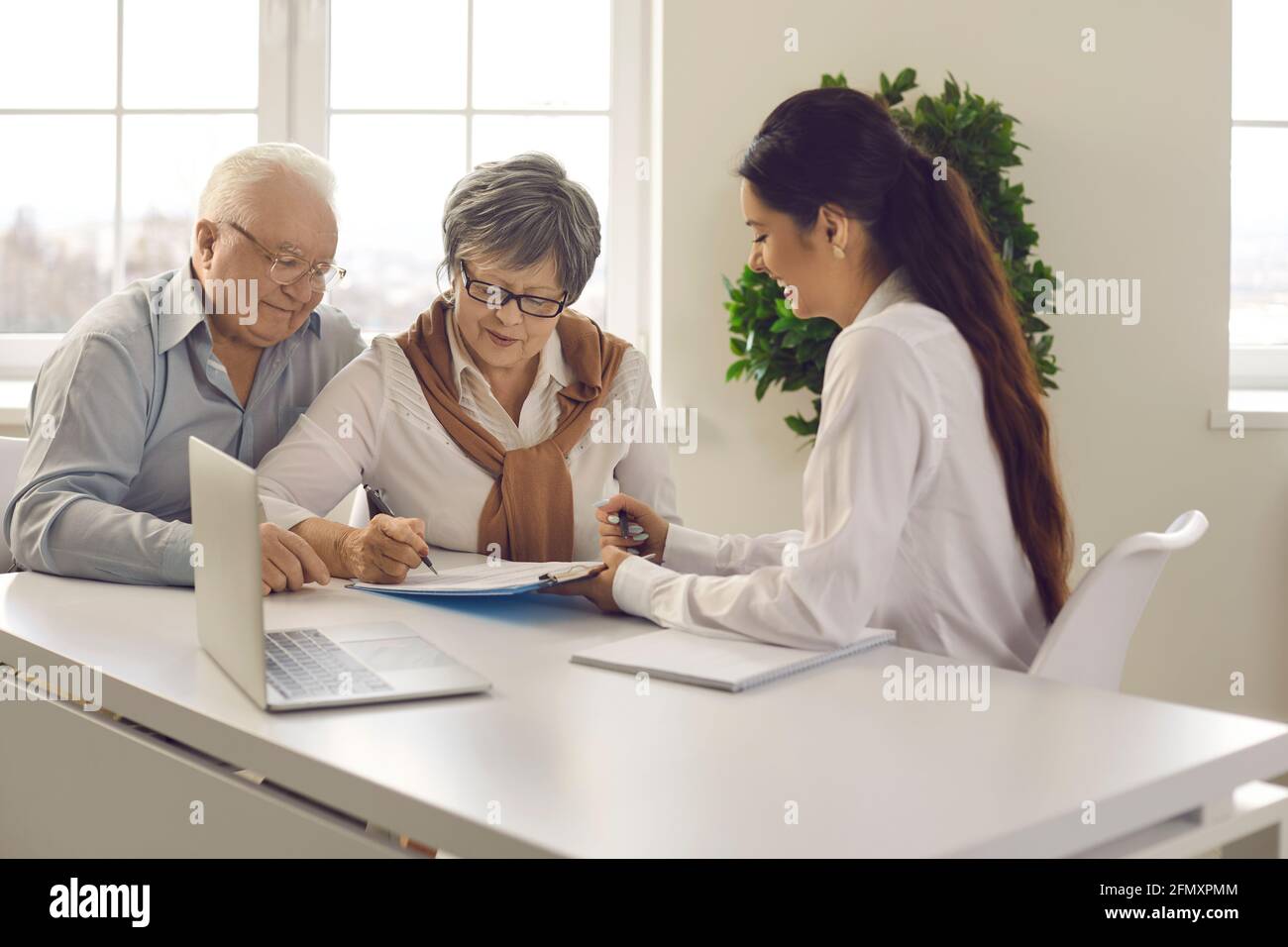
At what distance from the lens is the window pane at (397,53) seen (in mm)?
3500

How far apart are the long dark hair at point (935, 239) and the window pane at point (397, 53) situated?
2.21m

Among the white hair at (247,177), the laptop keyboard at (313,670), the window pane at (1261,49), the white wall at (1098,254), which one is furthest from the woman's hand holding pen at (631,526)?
the window pane at (1261,49)

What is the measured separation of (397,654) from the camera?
50.2 inches

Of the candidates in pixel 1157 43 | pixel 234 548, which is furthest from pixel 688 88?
pixel 234 548

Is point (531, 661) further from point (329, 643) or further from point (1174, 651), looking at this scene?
point (1174, 651)

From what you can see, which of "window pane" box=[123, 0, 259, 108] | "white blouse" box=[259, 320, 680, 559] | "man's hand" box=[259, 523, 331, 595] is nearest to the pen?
"white blouse" box=[259, 320, 680, 559]

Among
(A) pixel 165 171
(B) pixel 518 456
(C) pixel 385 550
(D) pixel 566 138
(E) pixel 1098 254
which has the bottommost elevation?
(C) pixel 385 550

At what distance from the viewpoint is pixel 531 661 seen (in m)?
1.30

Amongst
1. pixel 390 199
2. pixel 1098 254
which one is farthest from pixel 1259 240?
pixel 390 199

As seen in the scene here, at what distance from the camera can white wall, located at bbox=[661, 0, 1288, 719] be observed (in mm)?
3277

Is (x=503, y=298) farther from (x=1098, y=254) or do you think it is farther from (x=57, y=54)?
(x=57, y=54)

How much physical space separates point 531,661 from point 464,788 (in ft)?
1.32

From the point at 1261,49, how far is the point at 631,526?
9.32 feet

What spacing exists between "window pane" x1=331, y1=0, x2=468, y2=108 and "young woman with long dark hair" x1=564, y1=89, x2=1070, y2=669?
218cm
